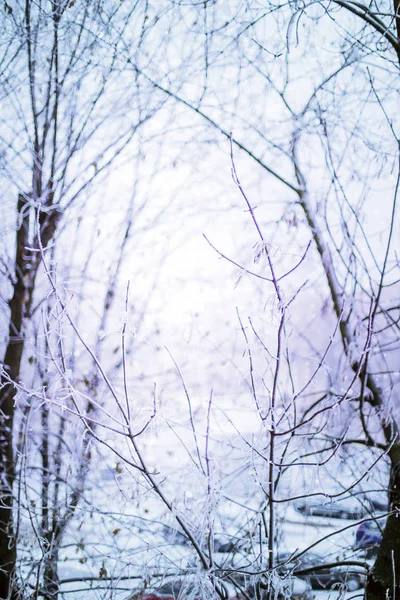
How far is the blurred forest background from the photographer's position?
1.94 meters

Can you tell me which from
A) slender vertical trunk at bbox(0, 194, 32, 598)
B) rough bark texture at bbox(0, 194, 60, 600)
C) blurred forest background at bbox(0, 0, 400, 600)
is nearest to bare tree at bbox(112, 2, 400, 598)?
blurred forest background at bbox(0, 0, 400, 600)

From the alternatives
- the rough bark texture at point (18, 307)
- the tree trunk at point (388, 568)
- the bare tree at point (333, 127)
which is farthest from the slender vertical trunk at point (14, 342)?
the tree trunk at point (388, 568)

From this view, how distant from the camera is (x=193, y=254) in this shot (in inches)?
129

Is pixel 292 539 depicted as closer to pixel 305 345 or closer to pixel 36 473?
pixel 305 345

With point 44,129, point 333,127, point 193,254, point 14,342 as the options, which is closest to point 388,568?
point 333,127

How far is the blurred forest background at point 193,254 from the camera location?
6.36 ft

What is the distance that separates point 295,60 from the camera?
93.5 inches

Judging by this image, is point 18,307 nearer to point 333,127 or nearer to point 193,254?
point 193,254

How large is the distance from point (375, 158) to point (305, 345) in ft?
2.82

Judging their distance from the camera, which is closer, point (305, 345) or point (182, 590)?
point (182, 590)

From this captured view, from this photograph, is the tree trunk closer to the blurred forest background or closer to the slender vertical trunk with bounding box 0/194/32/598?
the blurred forest background

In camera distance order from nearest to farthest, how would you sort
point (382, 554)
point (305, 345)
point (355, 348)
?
1. point (382, 554)
2. point (355, 348)
3. point (305, 345)

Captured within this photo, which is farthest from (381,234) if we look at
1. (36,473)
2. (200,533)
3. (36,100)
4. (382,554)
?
(36,473)

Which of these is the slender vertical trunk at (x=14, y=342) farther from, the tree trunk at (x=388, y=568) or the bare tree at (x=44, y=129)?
the tree trunk at (x=388, y=568)
